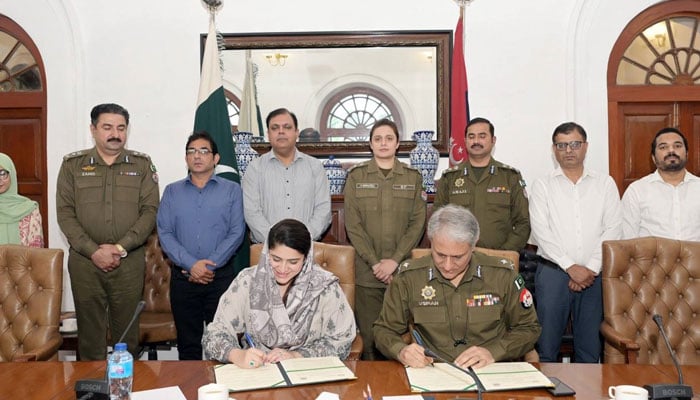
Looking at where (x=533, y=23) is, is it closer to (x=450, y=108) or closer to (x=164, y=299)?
(x=450, y=108)

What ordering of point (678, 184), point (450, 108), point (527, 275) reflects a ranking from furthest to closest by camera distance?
point (450, 108)
point (527, 275)
point (678, 184)

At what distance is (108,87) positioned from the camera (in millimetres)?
4629

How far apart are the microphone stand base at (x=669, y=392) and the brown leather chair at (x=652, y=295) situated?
41.2 inches

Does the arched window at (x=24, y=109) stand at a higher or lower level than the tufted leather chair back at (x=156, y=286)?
higher

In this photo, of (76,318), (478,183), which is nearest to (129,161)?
(76,318)

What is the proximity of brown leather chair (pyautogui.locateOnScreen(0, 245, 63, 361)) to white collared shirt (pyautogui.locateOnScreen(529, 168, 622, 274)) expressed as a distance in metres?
2.46

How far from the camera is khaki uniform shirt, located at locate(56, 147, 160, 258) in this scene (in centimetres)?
346

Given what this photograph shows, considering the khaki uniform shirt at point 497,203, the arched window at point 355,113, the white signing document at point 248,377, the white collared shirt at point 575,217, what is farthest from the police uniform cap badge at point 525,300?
the arched window at point 355,113

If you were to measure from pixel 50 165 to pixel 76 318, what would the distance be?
5.16 ft

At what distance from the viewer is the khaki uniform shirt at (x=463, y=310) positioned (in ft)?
7.47

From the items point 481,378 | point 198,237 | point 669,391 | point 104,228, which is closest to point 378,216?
point 198,237

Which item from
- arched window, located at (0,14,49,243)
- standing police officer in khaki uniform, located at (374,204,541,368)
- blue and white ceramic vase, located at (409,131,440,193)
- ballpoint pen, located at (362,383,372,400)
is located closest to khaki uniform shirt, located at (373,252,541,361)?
standing police officer in khaki uniform, located at (374,204,541,368)

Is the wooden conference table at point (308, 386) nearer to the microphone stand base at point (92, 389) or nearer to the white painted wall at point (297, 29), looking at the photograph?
the microphone stand base at point (92, 389)

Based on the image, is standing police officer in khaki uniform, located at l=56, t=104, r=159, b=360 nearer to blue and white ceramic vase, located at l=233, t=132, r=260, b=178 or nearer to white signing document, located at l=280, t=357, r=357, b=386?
blue and white ceramic vase, located at l=233, t=132, r=260, b=178
